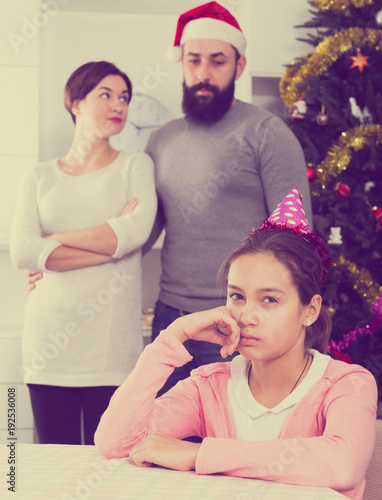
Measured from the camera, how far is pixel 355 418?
100cm

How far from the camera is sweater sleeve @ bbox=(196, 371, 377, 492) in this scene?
0.88m

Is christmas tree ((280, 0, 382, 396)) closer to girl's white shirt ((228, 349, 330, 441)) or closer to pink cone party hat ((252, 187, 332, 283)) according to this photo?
pink cone party hat ((252, 187, 332, 283))

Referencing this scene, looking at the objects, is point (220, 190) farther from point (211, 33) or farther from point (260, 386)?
point (260, 386)

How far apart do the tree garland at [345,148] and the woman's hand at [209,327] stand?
1.78m

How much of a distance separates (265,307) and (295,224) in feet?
0.79

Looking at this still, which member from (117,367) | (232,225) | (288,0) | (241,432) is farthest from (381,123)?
(241,432)

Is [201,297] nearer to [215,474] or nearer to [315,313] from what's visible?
[315,313]

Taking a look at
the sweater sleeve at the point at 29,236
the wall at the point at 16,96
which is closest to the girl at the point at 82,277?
the sweater sleeve at the point at 29,236

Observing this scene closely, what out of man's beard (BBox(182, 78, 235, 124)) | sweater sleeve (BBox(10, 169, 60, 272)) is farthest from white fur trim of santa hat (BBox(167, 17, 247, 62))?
sweater sleeve (BBox(10, 169, 60, 272))

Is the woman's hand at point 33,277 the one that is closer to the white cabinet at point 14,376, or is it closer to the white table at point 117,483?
the white cabinet at point 14,376

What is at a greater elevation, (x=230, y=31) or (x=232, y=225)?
(x=230, y=31)

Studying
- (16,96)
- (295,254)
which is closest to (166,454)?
(295,254)

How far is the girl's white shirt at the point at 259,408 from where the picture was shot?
1.16 metres

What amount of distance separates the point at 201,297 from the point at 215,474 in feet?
3.76
